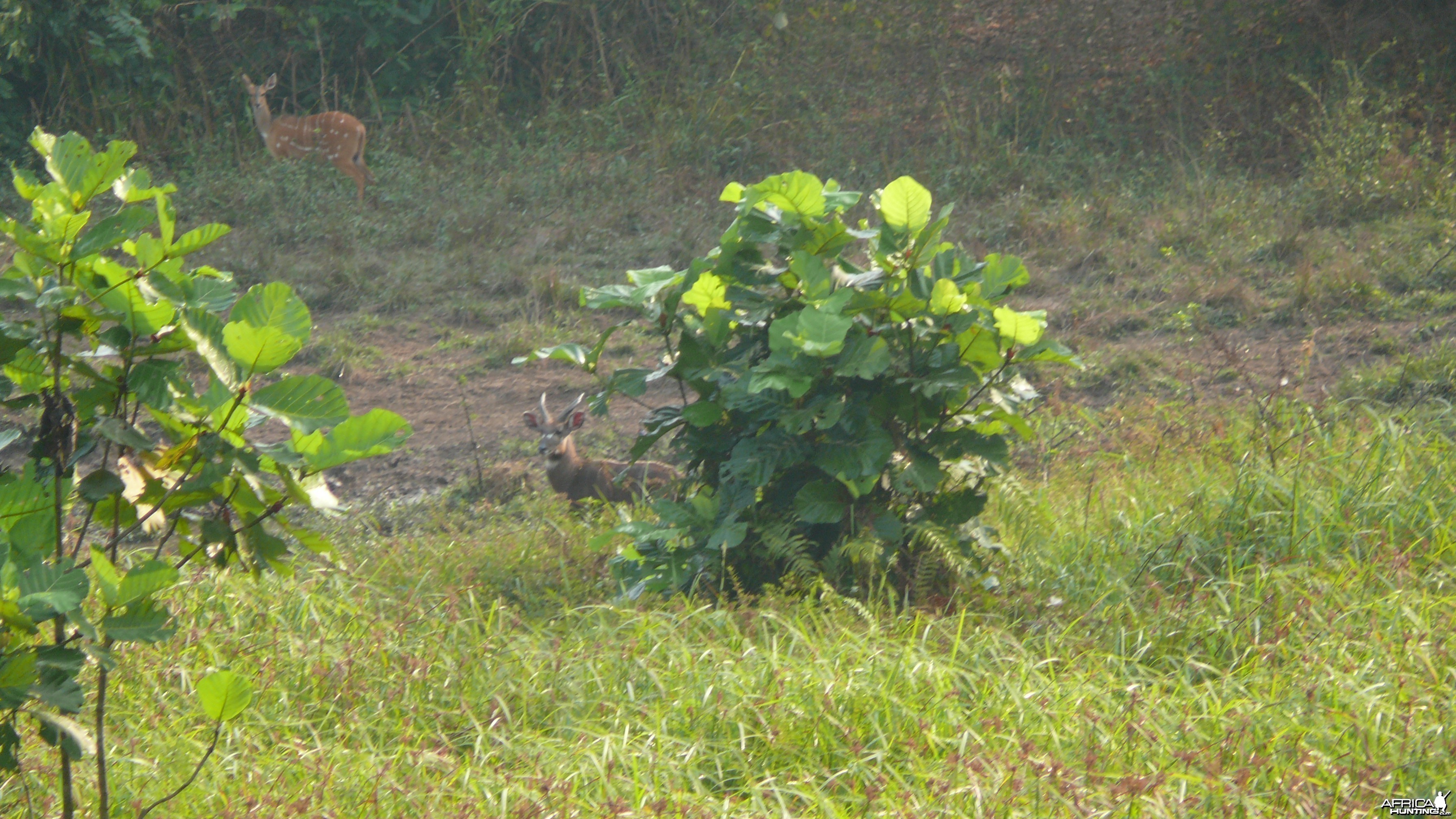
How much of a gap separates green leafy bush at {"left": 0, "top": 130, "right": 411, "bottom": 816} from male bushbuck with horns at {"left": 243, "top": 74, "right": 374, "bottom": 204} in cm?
813

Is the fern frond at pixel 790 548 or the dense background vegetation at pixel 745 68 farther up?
the fern frond at pixel 790 548

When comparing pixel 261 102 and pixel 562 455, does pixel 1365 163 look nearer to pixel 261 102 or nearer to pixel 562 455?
pixel 562 455

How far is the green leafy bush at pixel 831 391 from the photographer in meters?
3.54

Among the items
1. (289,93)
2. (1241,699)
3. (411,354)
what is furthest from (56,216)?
(289,93)

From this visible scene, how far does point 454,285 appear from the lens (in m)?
8.27

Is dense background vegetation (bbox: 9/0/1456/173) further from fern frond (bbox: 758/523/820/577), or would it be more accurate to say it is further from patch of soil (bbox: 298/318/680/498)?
fern frond (bbox: 758/523/820/577)

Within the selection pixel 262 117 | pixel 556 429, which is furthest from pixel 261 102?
pixel 556 429

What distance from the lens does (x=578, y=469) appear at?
18.6ft

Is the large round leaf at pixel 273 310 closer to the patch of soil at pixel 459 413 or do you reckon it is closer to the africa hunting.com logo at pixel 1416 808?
the africa hunting.com logo at pixel 1416 808

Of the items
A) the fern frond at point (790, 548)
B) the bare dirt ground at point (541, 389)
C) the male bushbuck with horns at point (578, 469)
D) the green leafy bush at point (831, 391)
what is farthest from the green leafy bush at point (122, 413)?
the bare dirt ground at point (541, 389)

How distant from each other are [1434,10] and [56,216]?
11.2 m

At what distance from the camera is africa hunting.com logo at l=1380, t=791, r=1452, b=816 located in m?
2.36

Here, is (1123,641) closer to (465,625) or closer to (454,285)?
(465,625)

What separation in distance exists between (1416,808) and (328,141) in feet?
31.5
